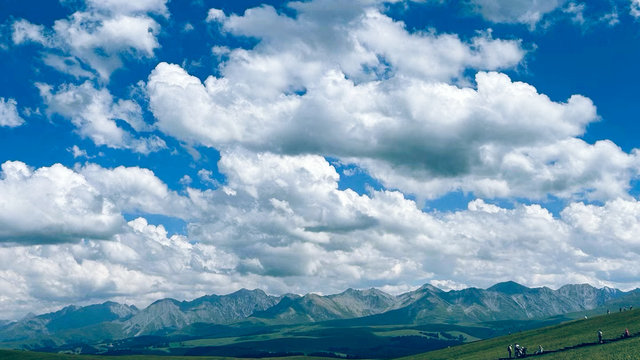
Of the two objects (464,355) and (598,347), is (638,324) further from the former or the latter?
(464,355)

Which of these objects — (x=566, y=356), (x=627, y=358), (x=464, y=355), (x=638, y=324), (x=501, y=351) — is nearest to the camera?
(x=627, y=358)

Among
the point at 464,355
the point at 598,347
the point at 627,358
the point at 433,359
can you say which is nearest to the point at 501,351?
the point at 464,355

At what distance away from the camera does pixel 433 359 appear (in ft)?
653

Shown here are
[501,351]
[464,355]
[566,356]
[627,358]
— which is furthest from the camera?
[464,355]

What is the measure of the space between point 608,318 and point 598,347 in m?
73.9

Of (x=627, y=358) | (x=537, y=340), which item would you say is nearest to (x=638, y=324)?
(x=537, y=340)

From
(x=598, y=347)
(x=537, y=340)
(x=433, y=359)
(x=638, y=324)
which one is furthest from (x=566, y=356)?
(x=433, y=359)

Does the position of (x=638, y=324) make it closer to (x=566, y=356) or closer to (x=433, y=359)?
(x=566, y=356)

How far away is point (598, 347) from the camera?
133 meters

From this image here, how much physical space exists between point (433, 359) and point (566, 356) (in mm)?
75712

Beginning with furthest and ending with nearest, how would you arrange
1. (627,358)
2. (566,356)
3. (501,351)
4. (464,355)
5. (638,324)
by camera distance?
(464,355) → (501,351) → (638,324) → (566,356) → (627,358)

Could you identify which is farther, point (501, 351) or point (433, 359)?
point (433, 359)

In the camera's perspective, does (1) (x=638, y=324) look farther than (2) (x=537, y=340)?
No

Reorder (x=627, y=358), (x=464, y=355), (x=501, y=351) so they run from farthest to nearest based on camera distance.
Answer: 1. (x=464, y=355)
2. (x=501, y=351)
3. (x=627, y=358)
